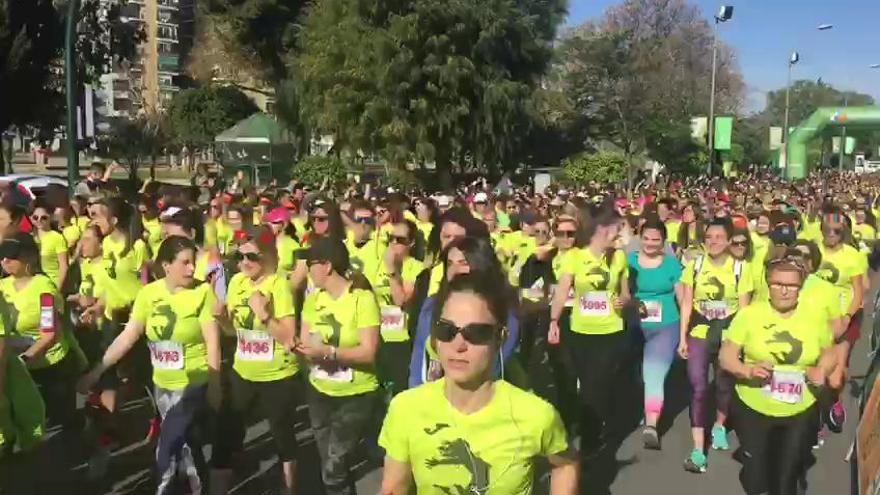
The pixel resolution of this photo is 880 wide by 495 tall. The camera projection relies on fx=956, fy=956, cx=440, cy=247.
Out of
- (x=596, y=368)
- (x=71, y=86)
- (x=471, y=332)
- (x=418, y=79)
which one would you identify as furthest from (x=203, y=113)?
(x=471, y=332)

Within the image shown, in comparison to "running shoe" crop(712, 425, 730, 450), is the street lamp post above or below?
above

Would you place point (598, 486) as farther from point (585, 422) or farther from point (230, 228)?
point (230, 228)

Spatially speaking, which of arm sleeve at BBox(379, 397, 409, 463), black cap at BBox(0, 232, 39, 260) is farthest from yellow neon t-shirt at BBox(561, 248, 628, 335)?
arm sleeve at BBox(379, 397, 409, 463)

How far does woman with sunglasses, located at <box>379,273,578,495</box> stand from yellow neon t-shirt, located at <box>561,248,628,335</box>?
3940 millimetres

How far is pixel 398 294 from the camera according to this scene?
696 centimetres

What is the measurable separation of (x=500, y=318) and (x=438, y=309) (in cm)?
21

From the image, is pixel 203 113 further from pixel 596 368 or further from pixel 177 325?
pixel 177 325

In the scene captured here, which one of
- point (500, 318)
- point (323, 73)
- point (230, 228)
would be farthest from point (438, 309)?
point (323, 73)

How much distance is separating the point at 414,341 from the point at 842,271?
426cm

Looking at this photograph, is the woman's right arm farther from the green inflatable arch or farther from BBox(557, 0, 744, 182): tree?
the green inflatable arch

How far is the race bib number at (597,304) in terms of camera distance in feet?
21.8

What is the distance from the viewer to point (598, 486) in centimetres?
631

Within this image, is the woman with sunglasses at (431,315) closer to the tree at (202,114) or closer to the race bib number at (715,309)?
the race bib number at (715,309)

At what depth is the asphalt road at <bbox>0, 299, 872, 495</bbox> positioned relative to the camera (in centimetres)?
621
